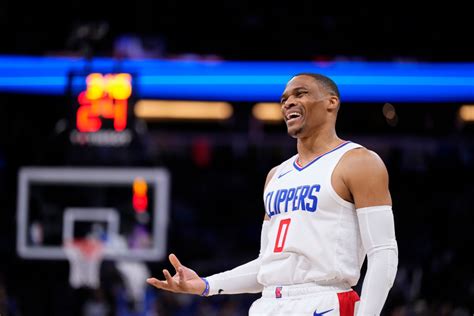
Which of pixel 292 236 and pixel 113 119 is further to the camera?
pixel 113 119

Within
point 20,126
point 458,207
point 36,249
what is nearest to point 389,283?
point 36,249

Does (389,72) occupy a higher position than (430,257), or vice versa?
(389,72)

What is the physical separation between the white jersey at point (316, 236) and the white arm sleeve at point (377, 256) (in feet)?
0.31

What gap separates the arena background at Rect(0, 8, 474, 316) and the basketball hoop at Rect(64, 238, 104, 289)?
64cm

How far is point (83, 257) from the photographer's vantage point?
38.1ft

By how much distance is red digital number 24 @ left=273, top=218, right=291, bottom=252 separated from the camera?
12.2ft

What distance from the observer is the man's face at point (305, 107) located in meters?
3.82

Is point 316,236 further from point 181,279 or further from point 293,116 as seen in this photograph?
point 181,279

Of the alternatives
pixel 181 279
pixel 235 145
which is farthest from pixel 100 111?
pixel 181 279

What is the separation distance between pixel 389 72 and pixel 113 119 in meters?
4.76

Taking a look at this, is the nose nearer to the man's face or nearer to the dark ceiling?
the man's face

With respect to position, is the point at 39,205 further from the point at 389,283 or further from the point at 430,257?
the point at 389,283

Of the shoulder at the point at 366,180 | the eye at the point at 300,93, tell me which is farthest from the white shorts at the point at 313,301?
the eye at the point at 300,93

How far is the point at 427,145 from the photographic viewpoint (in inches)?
669
